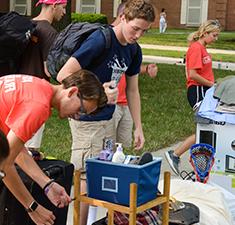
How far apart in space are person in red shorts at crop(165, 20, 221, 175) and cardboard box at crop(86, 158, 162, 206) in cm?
307

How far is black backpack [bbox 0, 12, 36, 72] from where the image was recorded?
17.7ft

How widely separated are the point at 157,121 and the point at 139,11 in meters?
5.40

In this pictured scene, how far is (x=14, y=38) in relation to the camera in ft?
17.8

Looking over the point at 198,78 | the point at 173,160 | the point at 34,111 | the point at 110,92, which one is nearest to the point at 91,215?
the point at 110,92

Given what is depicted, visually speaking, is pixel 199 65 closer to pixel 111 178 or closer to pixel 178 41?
pixel 111 178

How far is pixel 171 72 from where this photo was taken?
637 inches

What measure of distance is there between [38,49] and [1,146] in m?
3.06

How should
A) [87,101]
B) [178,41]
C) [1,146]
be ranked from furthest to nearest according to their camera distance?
[178,41] < [87,101] < [1,146]

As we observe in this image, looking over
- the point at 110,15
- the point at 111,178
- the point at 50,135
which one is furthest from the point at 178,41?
the point at 111,178

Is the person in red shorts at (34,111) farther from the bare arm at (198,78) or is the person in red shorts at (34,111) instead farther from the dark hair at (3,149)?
the bare arm at (198,78)

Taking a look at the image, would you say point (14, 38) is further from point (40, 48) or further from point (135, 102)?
point (135, 102)

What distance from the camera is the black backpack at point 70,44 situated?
14.4 ft

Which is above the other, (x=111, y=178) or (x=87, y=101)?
(x=87, y=101)

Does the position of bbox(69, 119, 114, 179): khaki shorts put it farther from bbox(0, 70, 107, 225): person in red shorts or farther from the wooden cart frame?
bbox(0, 70, 107, 225): person in red shorts
